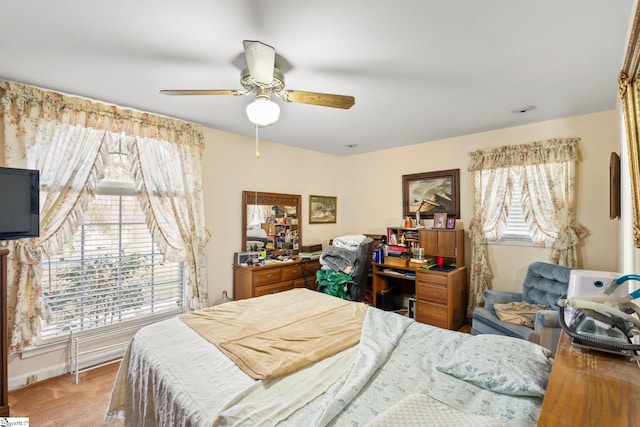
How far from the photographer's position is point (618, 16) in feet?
4.86

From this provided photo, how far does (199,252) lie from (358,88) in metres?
2.42

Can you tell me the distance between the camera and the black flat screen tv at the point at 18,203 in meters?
2.00

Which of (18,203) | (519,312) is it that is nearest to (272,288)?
(18,203)

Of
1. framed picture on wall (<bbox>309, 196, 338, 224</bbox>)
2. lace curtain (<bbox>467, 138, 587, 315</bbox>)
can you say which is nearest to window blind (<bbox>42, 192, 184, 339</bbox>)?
framed picture on wall (<bbox>309, 196, 338, 224</bbox>)

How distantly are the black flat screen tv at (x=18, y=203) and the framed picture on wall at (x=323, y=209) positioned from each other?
322 centimetres

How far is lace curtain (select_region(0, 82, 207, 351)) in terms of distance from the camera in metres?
2.29

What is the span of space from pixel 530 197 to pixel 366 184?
227 cm

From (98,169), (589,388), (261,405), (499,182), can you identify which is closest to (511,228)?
(499,182)

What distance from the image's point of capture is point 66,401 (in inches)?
87.7

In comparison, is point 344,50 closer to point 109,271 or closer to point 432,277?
point 432,277

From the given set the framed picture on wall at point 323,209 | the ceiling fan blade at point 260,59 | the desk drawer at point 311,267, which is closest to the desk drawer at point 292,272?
the desk drawer at point 311,267

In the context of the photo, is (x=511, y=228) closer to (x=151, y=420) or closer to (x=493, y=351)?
(x=493, y=351)

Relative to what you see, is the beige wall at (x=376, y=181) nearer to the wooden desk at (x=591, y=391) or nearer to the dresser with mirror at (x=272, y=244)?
the dresser with mirror at (x=272, y=244)

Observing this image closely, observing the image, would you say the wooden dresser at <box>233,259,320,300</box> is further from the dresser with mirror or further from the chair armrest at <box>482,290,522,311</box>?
the chair armrest at <box>482,290,522,311</box>
